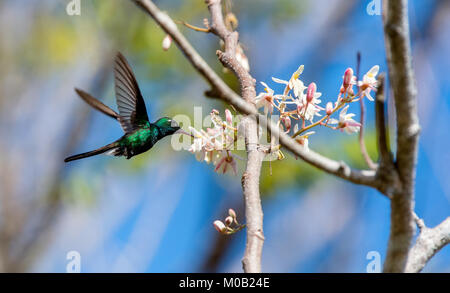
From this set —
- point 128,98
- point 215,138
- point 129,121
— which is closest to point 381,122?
point 215,138

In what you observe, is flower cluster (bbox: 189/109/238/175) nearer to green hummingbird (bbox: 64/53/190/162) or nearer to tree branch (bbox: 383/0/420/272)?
green hummingbird (bbox: 64/53/190/162)

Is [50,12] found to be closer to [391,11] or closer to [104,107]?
[104,107]

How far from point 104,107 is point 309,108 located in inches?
38.2

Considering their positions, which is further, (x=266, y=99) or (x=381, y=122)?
(x=266, y=99)

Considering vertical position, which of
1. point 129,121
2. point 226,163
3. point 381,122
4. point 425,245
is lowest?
point 425,245

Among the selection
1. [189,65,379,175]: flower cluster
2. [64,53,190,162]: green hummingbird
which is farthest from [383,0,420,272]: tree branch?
[64,53,190,162]: green hummingbird

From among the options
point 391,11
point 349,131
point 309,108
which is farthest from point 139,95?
point 391,11

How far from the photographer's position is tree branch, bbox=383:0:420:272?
0.92m

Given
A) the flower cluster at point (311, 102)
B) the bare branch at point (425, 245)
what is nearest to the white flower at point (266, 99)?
the flower cluster at point (311, 102)

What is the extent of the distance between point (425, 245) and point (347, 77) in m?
0.73

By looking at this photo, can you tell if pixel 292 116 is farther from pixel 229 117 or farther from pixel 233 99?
pixel 233 99

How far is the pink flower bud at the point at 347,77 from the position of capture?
1.64m

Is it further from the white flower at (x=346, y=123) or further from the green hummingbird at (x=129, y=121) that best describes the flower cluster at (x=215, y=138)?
the green hummingbird at (x=129, y=121)

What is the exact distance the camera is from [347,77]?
5.39ft
